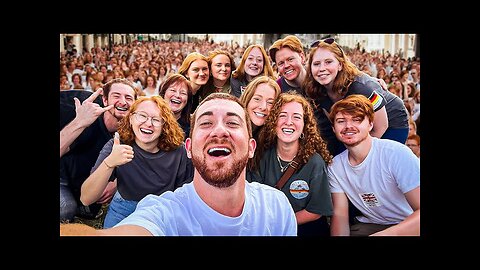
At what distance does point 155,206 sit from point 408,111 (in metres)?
2.46

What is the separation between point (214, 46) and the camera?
→ 5.02m

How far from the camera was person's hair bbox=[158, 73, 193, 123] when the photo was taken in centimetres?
495

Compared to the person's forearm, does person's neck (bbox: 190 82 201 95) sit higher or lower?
higher

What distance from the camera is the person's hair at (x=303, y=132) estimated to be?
490cm

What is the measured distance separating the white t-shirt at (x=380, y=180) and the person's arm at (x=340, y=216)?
2.2 inches

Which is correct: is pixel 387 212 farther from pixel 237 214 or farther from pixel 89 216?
pixel 89 216

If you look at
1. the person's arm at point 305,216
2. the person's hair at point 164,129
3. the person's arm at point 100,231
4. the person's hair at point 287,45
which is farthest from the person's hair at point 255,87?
the person's arm at point 100,231

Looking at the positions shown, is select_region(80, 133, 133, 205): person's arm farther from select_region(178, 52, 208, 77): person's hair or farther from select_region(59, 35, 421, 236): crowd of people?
select_region(178, 52, 208, 77): person's hair

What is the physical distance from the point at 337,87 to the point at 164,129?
1.61 metres

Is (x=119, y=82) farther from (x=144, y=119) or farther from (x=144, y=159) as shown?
(x=144, y=159)

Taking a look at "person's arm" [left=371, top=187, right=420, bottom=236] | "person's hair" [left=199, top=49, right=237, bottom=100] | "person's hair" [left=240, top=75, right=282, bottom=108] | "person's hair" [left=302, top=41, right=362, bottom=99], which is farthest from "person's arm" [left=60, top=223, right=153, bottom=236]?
"person's arm" [left=371, top=187, right=420, bottom=236]

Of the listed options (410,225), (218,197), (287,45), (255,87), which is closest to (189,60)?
(255,87)

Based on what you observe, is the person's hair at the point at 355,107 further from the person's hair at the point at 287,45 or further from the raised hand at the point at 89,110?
the raised hand at the point at 89,110

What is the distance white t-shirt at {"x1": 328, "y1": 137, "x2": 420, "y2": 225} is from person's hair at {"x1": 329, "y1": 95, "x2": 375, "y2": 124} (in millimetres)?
271
